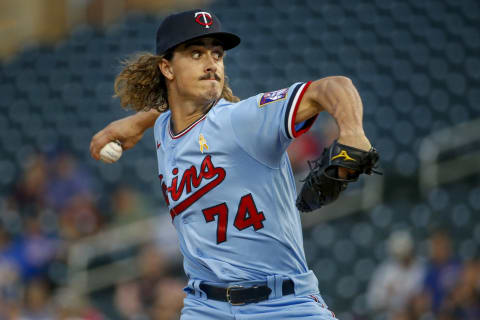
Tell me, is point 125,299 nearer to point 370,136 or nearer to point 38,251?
point 38,251

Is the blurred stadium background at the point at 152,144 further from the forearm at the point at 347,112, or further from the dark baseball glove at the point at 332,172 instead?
the forearm at the point at 347,112

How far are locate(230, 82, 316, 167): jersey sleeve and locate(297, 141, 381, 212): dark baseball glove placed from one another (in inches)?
7.0

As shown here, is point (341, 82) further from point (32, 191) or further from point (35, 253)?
point (32, 191)

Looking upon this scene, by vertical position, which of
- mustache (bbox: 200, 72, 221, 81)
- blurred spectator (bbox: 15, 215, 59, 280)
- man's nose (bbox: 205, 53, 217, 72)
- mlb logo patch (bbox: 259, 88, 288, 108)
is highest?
man's nose (bbox: 205, 53, 217, 72)

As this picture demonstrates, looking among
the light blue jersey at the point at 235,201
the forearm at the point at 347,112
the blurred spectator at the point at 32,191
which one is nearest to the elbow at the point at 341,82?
the forearm at the point at 347,112

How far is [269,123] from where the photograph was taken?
2725 millimetres

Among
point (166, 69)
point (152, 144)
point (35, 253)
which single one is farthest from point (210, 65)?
point (152, 144)

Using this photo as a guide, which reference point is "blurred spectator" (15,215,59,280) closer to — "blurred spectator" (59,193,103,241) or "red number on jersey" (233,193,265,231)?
"blurred spectator" (59,193,103,241)

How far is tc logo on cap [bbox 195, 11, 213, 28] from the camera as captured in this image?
10.4 feet

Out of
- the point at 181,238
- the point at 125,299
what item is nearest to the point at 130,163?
the point at 125,299

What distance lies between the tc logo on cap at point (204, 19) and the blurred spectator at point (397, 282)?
427 centimetres

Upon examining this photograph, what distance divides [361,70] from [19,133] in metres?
4.96

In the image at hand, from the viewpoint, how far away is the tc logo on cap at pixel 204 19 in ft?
10.4

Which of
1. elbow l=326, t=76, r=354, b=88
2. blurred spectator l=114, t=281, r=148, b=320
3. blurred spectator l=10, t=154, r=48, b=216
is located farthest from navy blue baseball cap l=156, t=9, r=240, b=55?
blurred spectator l=10, t=154, r=48, b=216
